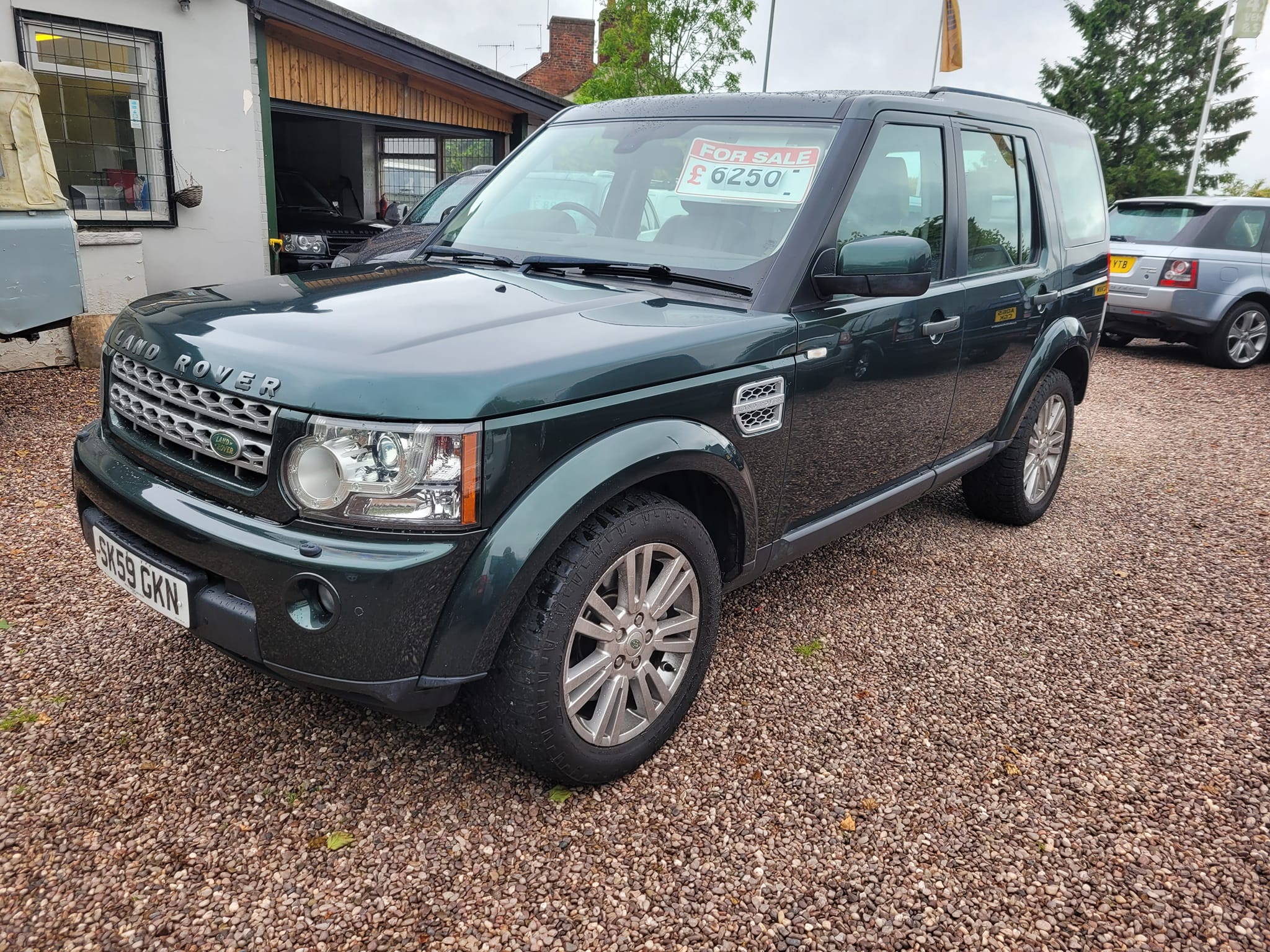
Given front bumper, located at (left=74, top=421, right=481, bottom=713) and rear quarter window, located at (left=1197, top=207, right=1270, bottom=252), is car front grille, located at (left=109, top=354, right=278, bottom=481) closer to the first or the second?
front bumper, located at (left=74, top=421, right=481, bottom=713)

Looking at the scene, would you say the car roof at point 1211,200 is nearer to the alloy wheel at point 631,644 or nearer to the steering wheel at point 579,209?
the steering wheel at point 579,209

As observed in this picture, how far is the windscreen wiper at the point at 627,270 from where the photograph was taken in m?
2.90

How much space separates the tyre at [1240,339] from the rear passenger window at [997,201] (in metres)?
7.45

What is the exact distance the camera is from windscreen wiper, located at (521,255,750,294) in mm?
2900

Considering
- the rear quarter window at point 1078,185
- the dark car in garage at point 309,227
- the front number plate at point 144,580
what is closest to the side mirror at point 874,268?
the front number plate at point 144,580

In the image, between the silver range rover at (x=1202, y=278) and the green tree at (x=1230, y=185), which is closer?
the silver range rover at (x=1202, y=278)

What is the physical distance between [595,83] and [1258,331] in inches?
641

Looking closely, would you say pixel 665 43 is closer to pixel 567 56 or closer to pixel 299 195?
Answer: pixel 299 195

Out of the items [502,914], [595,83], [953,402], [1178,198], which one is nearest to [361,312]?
[502,914]

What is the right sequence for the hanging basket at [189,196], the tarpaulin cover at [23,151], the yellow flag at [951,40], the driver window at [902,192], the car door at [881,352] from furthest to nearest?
the yellow flag at [951,40], the hanging basket at [189,196], the tarpaulin cover at [23,151], the driver window at [902,192], the car door at [881,352]

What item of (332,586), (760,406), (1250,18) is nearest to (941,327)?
(760,406)

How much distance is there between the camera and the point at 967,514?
203 inches

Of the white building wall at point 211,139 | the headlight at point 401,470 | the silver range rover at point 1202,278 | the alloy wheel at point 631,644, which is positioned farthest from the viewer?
the silver range rover at point 1202,278

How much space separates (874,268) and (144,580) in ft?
7.47
